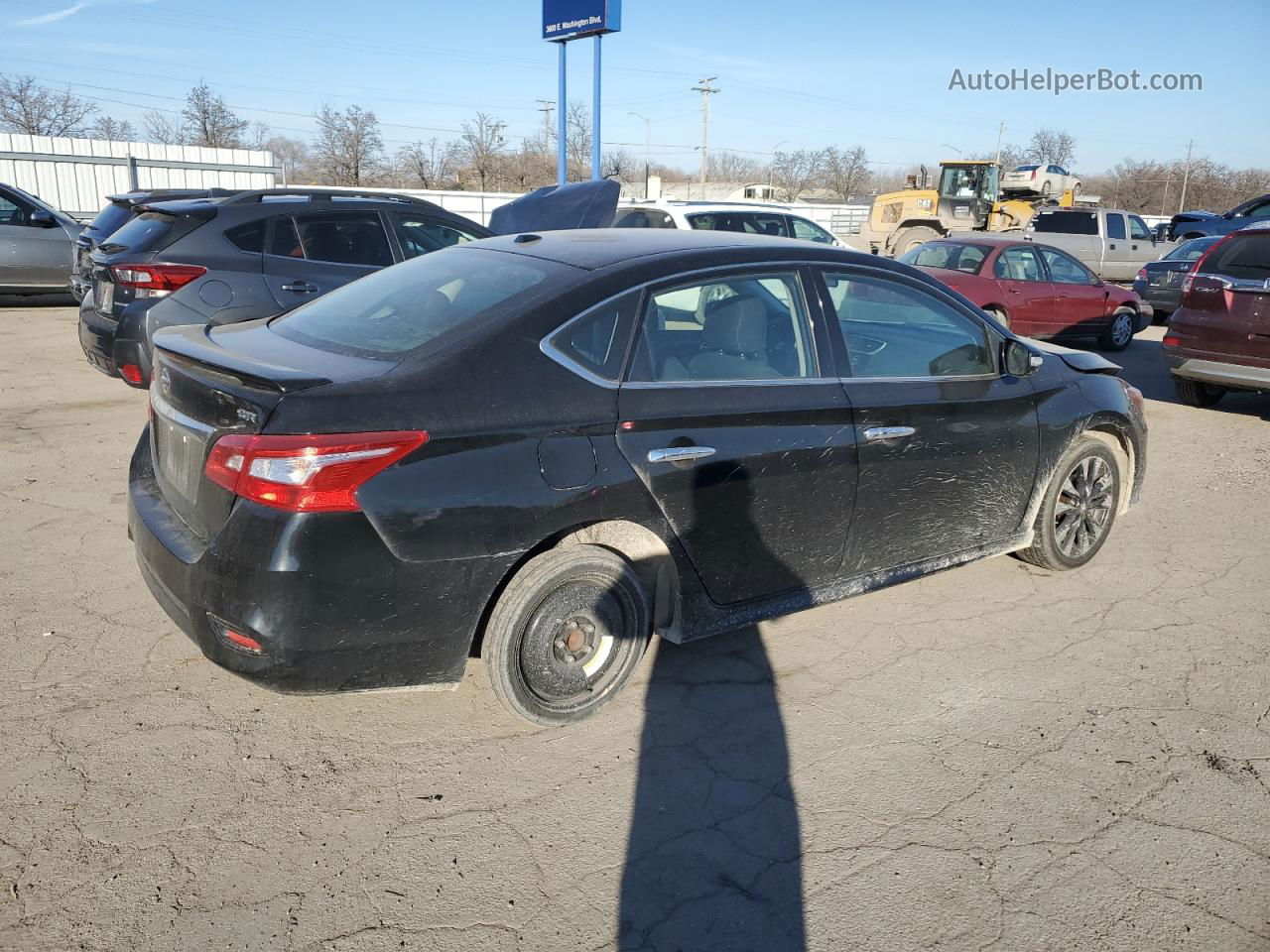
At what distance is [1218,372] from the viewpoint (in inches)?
338

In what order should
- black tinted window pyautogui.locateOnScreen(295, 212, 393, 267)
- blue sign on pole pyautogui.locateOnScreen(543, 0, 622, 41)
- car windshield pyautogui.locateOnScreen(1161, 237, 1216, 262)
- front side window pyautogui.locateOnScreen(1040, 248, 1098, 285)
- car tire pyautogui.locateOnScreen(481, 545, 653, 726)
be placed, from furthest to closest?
blue sign on pole pyautogui.locateOnScreen(543, 0, 622, 41) < car windshield pyautogui.locateOnScreen(1161, 237, 1216, 262) < front side window pyautogui.locateOnScreen(1040, 248, 1098, 285) < black tinted window pyautogui.locateOnScreen(295, 212, 393, 267) < car tire pyautogui.locateOnScreen(481, 545, 653, 726)

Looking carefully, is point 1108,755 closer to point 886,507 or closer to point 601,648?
point 886,507

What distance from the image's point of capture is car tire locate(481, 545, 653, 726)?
316 cm

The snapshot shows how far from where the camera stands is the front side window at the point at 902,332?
13.0 feet

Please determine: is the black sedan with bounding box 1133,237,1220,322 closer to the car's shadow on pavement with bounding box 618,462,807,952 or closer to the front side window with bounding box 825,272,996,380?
the front side window with bounding box 825,272,996,380

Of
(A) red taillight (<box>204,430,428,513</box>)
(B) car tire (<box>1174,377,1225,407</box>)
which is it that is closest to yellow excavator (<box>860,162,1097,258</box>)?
(B) car tire (<box>1174,377,1225,407</box>)

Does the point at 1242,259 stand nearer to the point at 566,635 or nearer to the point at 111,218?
the point at 566,635

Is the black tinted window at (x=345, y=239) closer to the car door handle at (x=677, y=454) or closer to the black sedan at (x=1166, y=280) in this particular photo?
the car door handle at (x=677, y=454)

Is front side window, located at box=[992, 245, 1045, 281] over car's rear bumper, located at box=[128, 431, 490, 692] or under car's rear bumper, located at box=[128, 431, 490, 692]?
over

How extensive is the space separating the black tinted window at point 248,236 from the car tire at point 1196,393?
8.43 meters

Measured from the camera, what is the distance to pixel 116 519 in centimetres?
524

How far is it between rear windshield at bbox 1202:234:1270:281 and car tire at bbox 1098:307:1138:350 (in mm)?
4484

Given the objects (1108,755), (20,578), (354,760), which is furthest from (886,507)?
(20,578)

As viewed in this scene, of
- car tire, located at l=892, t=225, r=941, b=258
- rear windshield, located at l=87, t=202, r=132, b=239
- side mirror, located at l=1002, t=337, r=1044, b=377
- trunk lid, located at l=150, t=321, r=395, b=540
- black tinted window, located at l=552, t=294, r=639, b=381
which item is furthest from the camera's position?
car tire, located at l=892, t=225, r=941, b=258
